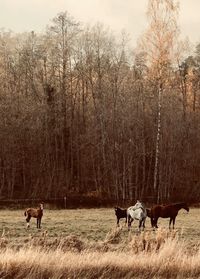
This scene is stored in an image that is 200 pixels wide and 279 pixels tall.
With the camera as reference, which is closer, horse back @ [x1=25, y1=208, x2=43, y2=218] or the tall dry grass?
the tall dry grass

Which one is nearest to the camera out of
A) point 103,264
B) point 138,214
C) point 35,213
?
point 103,264

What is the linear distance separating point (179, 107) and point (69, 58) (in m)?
11.8

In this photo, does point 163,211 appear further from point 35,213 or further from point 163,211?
point 35,213

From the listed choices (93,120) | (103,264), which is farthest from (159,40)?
(103,264)

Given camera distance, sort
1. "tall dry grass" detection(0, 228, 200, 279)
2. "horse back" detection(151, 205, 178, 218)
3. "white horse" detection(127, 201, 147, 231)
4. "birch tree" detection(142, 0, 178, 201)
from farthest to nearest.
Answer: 1. "birch tree" detection(142, 0, 178, 201)
2. "horse back" detection(151, 205, 178, 218)
3. "white horse" detection(127, 201, 147, 231)
4. "tall dry grass" detection(0, 228, 200, 279)

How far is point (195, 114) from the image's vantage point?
55.8 m

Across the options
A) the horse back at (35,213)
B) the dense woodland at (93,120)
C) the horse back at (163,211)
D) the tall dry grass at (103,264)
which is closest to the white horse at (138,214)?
the horse back at (163,211)

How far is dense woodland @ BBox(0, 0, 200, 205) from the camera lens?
155ft

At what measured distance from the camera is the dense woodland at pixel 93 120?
4734 centimetres

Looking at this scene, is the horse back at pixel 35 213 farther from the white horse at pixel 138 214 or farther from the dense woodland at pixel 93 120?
the dense woodland at pixel 93 120

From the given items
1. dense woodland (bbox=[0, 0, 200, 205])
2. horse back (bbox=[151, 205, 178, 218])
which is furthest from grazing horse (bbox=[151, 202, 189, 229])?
dense woodland (bbox=[0, 0, 200, 205])

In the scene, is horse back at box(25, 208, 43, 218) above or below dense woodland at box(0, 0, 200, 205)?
below

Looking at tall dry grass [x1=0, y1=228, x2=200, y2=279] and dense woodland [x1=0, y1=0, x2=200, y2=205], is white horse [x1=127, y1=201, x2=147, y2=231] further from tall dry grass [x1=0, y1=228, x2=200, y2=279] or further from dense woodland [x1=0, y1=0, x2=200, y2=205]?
dense woodland [x1=0, y1=0, x2=200, y2=205]

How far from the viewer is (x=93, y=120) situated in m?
50.3
